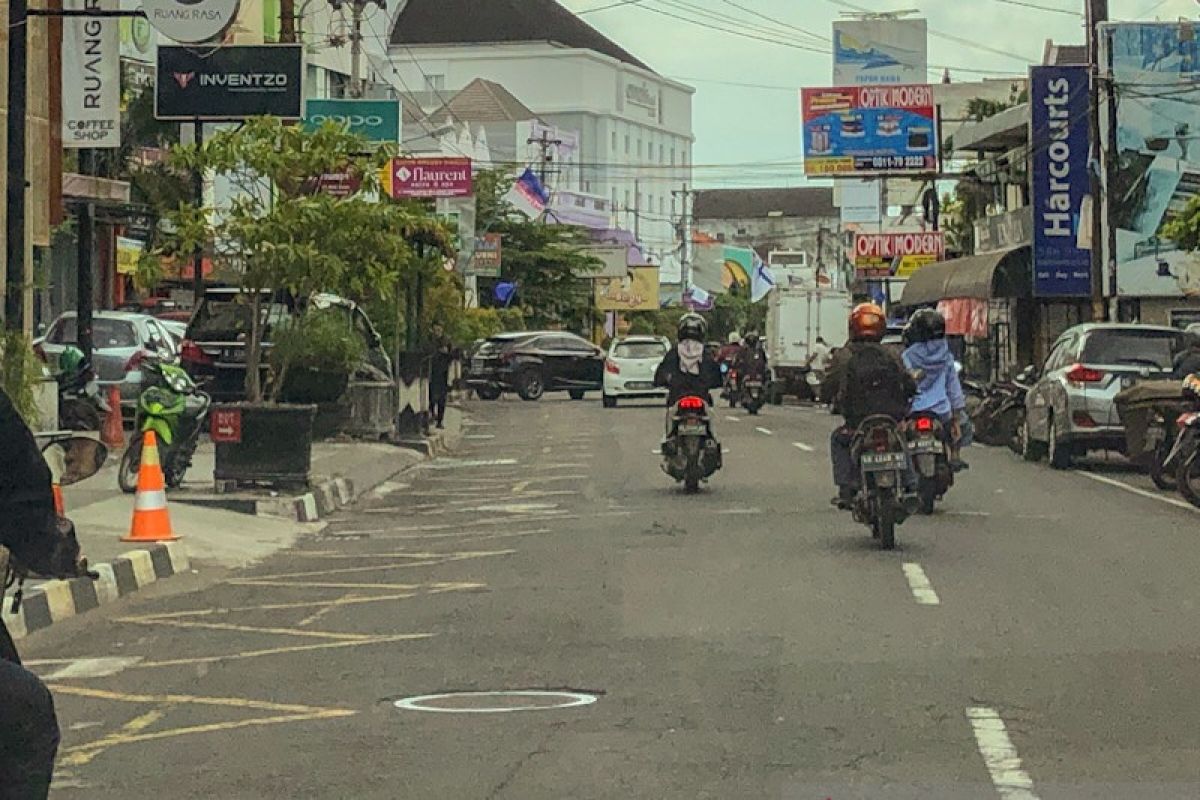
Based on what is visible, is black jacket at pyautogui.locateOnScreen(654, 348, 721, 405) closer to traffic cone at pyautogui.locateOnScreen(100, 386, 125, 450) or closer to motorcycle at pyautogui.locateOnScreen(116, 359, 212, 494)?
motorcycle at pyautogui.locateOnScreen(116, 359, 212, 494)

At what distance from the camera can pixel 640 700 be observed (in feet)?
27.3

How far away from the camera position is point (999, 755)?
7.15 m

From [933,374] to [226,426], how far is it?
6270mm

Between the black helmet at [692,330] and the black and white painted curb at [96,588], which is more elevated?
the black helmet at [692,330]

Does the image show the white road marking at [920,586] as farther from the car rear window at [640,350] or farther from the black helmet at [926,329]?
the car rear window at [640,350]

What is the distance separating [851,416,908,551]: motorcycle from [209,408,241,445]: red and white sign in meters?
6.40

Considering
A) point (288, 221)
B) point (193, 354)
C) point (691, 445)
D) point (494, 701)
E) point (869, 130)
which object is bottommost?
point (494, 701)

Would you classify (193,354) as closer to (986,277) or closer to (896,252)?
(986,277)

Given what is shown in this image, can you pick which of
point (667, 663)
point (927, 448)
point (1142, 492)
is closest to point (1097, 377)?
point (1142, 492)

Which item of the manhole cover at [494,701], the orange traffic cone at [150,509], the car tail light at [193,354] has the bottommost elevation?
the manhole cover at [494,701]

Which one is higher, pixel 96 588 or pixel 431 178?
pixel 431 178

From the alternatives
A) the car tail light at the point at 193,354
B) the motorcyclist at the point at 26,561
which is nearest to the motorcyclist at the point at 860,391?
the motorcyclist at the point at 26,561

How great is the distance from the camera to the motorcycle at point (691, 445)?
18.7 meters

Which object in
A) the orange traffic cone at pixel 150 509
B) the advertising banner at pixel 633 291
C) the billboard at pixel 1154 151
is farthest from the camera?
the advertising banner at pixel 633 291
